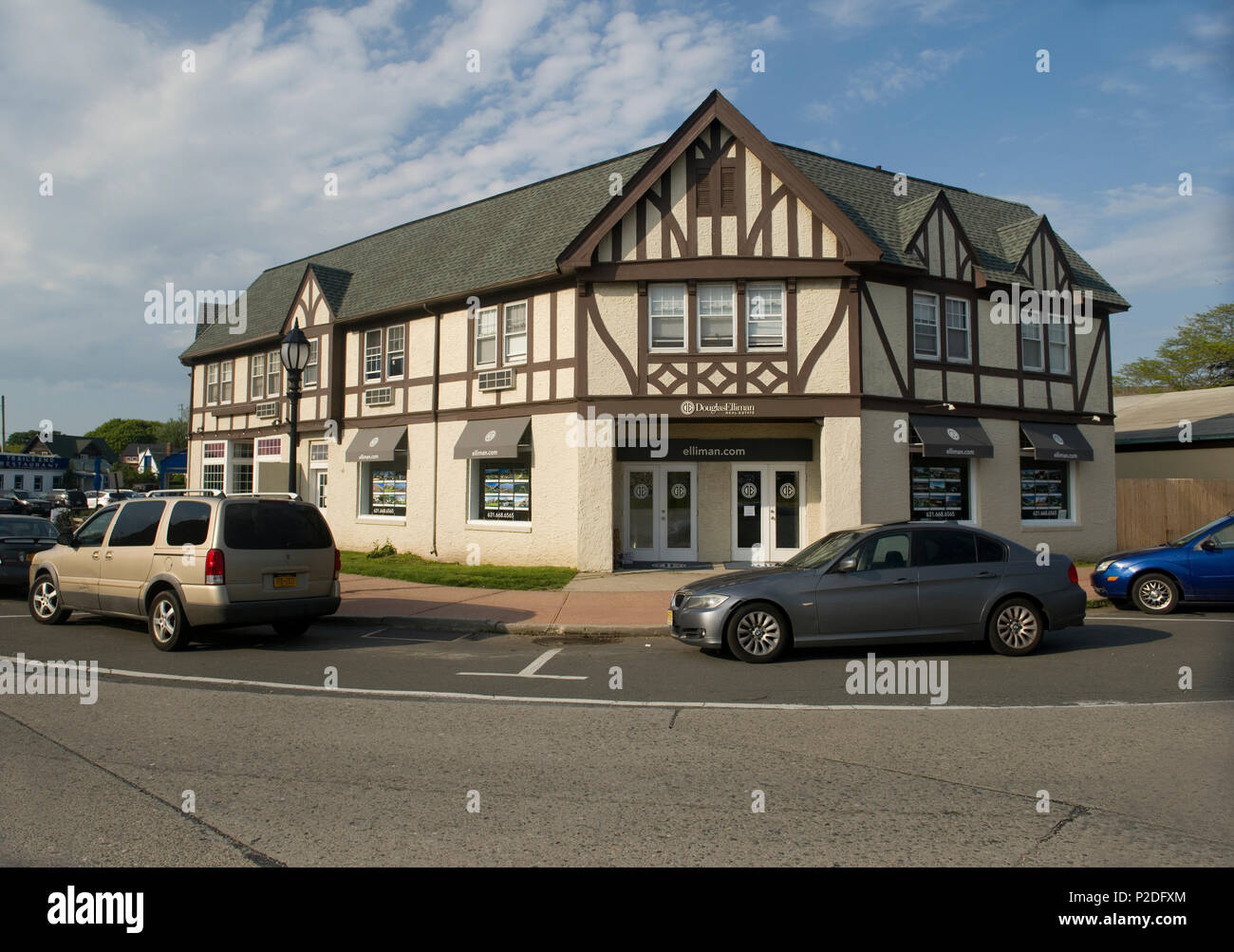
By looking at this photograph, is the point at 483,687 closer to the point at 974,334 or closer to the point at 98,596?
the point at 98,596

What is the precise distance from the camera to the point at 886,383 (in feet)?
59.0

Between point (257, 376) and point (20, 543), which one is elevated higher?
point (257, 376)

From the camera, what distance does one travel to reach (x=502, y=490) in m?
19.7

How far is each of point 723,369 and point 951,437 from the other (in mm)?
5362

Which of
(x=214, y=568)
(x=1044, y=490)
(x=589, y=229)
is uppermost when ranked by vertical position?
(x=589, y=229)

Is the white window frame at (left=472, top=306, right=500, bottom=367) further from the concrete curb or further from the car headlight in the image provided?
the car headlight

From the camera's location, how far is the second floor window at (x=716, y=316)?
1750cm

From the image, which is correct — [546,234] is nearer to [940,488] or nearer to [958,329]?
[958,329]

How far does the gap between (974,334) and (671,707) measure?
15386 mm

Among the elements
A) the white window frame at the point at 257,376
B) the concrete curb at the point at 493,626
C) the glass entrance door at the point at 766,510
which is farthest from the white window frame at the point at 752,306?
the white window frame at the point at 257,376

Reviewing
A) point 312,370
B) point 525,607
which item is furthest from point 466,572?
point 312,370

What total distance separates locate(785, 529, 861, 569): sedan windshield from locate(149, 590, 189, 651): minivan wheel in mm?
7202
